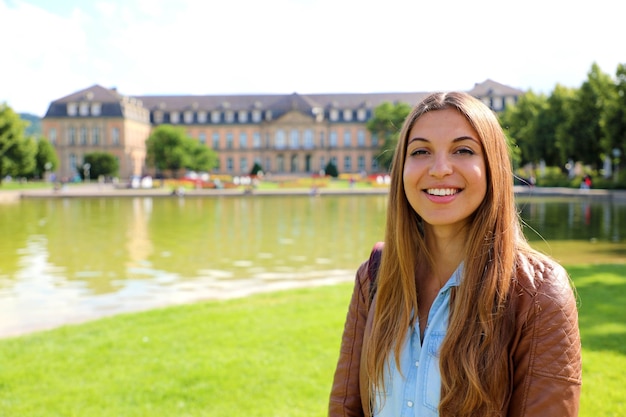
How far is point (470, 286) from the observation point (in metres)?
1.67

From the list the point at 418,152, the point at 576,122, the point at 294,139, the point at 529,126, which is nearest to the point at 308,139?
the point at 294,139

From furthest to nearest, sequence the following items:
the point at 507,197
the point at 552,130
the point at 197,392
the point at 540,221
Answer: the point at 552,130
the point at 540,221
the point at 197,392
the point at 507,197

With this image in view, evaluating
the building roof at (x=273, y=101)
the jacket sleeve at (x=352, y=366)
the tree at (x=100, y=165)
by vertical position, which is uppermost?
the building roof at (x=273, y=101)

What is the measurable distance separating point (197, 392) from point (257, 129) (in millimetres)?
72966

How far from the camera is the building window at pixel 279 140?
2938 inches

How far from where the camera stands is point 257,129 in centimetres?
7600

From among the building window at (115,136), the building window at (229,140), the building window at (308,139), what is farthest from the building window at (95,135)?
the building window at (308,139)

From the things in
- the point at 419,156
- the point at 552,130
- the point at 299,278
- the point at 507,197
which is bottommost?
the point at 299,278

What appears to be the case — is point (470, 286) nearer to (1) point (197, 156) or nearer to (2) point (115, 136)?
(1) point (197, 156)

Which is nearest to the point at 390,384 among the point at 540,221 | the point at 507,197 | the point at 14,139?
the point at 507,197

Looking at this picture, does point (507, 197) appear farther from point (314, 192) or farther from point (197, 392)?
point (314, 192)

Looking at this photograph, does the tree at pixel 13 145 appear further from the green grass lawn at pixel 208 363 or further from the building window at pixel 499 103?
the building window at pixel 499 103

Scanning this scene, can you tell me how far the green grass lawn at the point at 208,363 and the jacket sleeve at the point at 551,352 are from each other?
91.6 inches

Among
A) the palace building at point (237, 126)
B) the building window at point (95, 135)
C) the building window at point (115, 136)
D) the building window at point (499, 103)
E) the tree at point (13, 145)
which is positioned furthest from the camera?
the palace building at point (237, 126)
